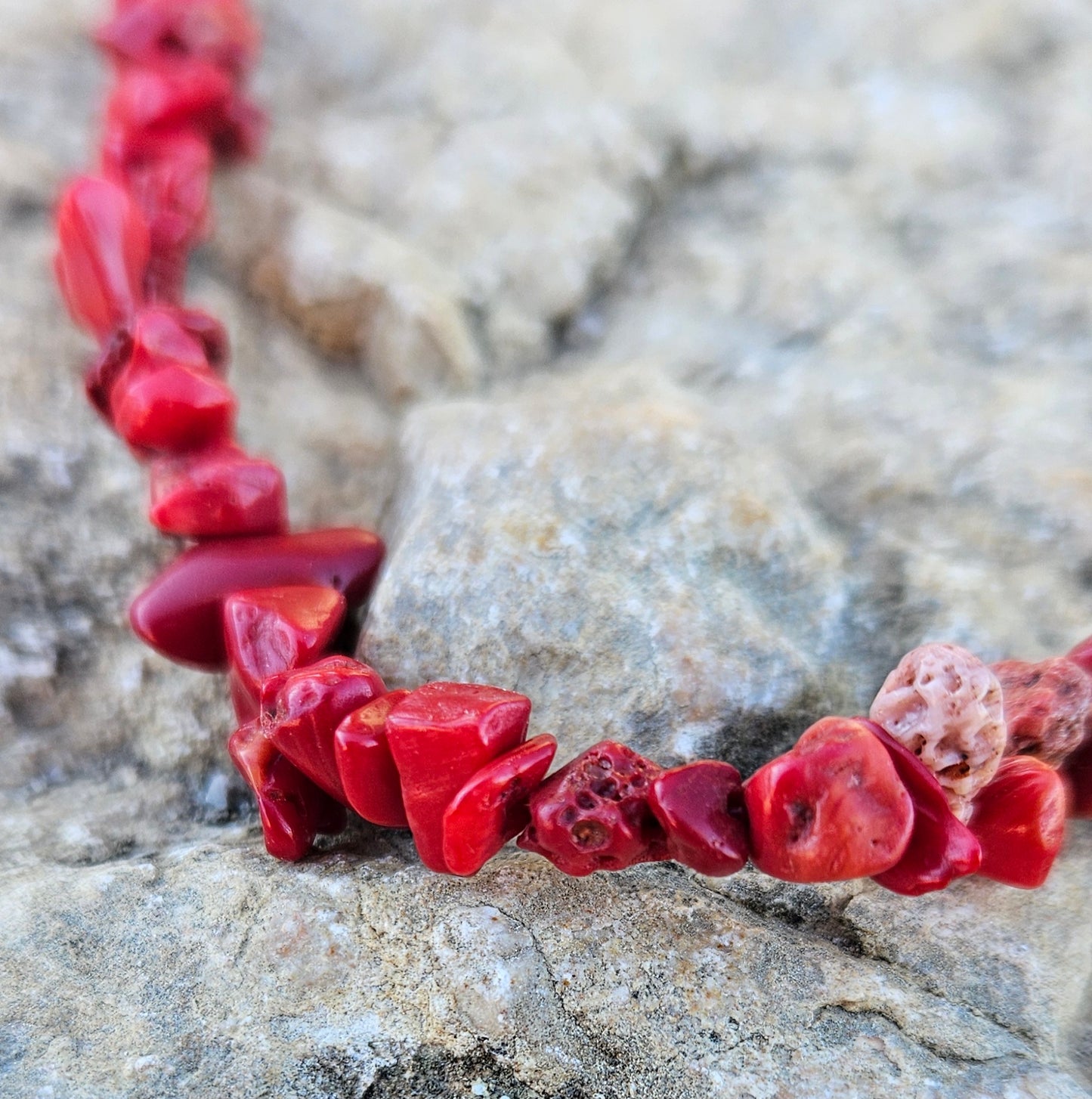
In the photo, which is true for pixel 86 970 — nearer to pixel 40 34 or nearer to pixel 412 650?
pixel 412 650

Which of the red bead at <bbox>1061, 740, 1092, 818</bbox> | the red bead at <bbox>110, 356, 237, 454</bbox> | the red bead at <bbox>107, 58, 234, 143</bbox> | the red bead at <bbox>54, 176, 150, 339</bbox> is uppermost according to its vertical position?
the red bead at <bbox>107, 58, 234, 143</bbox>

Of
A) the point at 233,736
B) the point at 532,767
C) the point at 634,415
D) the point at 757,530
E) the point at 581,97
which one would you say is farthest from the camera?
the point at 581,97

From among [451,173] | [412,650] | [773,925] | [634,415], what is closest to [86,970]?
[412,650]

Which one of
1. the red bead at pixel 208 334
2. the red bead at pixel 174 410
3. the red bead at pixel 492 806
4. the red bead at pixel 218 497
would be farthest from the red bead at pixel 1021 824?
the red bead at pixel 208 334

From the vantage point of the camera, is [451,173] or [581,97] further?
[581,97]

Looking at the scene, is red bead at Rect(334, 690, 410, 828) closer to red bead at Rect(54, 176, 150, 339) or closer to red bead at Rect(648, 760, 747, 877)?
red bead at Rect(648, 760, 747, 877)

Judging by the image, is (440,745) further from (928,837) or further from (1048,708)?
(1048,708)

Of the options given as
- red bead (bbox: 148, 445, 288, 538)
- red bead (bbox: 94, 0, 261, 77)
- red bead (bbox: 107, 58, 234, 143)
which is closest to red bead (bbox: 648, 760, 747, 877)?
red bead (bbox: 148, 445, 288, 538)

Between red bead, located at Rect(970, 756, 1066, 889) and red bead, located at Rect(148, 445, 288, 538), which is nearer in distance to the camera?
red bead, located at Rect(970, 756, 1066, 889)
